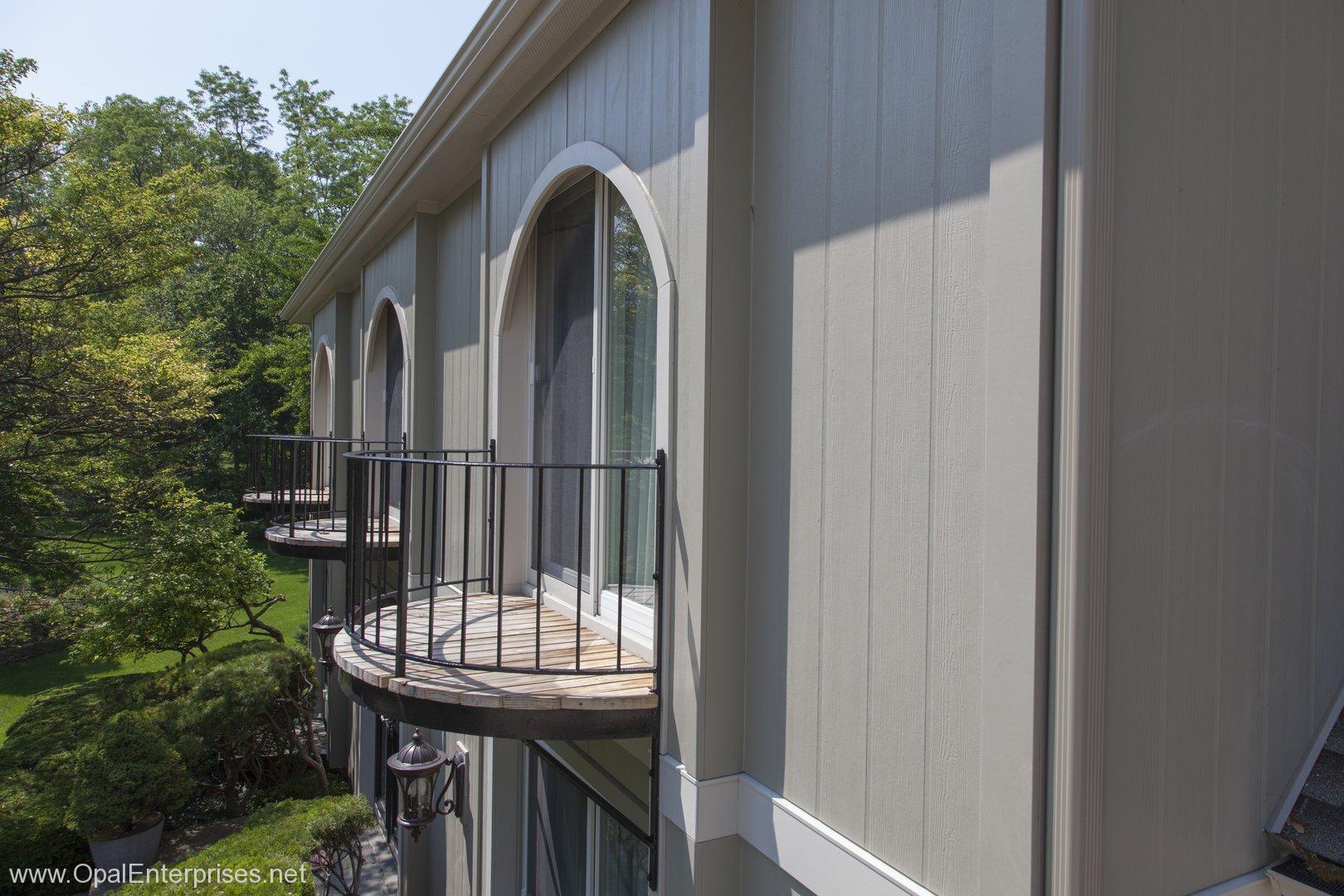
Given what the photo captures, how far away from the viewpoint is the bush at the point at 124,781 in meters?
7.01

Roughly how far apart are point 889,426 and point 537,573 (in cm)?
190

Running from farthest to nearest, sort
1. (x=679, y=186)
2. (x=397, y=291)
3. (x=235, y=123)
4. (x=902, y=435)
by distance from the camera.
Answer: (x=235, y=123)
(x=397, y=291)
(x=679, y=186)
(x=902, y=435)

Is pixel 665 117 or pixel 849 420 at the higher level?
pixel 665 117

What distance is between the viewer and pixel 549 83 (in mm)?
3598

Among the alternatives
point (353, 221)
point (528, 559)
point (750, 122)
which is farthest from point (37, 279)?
point (750, 122)

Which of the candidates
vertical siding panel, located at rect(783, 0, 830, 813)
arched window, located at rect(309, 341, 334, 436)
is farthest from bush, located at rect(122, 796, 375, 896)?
arched window, located at rect(309, 341, 334, 436)

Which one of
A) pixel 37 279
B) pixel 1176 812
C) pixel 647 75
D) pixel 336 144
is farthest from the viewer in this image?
pixel 336 144

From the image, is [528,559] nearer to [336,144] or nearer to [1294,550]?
[1294,550]

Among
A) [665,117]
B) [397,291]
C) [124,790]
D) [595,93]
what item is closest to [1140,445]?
[665,117]

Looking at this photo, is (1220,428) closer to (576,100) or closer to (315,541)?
(576,100)

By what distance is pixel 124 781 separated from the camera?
23.3 feet

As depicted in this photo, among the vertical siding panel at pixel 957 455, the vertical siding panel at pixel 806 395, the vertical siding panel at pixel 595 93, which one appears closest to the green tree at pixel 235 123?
the vertical siding panel at pixel 595 93

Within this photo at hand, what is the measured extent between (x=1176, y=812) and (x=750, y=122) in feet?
6.40

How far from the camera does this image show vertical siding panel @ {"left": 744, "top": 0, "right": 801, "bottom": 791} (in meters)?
2.15
